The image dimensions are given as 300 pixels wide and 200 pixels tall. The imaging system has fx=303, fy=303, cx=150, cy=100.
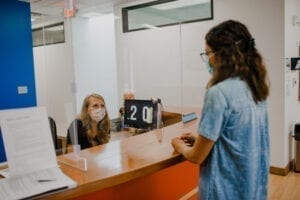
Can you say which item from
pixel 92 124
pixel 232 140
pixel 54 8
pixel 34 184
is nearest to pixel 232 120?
pixel 232 140

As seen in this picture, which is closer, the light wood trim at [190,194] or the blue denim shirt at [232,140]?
the blue denim shirt at [232,140]

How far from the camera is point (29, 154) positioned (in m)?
1.09

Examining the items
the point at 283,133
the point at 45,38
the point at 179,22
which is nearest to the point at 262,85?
the point at 283,133

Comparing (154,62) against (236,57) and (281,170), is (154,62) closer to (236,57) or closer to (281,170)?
(281,170)

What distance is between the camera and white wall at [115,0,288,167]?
380cm

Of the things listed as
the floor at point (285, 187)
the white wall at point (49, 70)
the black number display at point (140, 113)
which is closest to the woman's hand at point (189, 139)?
the black number display at point (140, 113)

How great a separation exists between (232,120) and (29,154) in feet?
2.48

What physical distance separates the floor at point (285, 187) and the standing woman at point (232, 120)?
93.9 inches

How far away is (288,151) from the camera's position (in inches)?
158

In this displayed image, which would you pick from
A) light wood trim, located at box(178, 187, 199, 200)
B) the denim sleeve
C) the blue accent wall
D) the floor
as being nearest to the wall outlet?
the blue accent wall

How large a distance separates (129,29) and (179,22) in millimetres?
1036

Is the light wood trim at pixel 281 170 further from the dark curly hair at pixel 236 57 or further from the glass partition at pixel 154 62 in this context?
the dark curly hair at pixel 236 57

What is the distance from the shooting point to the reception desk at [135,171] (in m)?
1.11

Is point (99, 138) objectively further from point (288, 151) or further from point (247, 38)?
point (288, 151)
